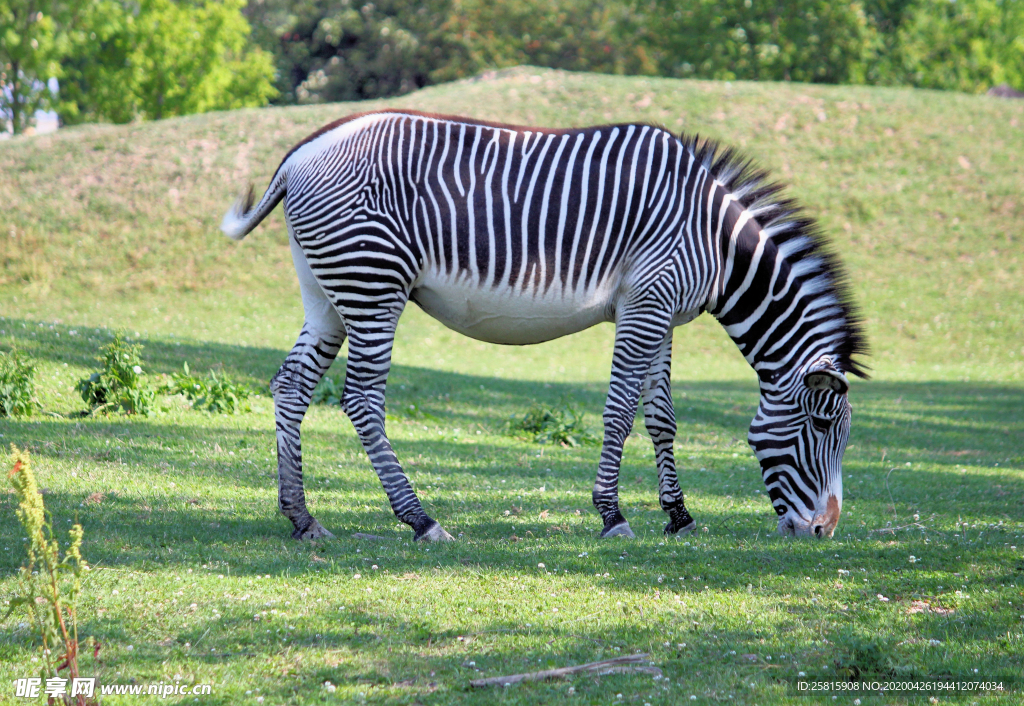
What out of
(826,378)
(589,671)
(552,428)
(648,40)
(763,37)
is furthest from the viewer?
(648,40)

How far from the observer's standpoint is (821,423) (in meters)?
6.46

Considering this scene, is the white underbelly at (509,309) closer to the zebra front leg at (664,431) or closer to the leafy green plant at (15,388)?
the zebra front leg at (664,431)

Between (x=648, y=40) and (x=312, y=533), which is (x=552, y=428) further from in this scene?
(x=648, y=40)

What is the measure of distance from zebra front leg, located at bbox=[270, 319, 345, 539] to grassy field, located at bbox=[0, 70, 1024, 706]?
0.23 metres

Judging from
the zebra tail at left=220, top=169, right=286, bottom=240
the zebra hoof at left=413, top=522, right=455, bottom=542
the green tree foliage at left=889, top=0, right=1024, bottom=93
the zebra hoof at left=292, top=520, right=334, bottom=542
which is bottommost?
the zebra hoof at left=292, top=520, right=334, bottom=542

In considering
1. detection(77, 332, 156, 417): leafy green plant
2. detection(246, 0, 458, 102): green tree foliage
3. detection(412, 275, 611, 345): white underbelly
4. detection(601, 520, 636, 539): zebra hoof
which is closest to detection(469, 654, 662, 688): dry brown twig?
detection(601, 520, 636, 539): zebra hoof

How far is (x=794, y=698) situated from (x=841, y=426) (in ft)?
9.75

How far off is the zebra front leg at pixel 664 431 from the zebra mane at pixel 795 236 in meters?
1.16

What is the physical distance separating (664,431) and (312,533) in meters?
2.90

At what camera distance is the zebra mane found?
21.5 feet

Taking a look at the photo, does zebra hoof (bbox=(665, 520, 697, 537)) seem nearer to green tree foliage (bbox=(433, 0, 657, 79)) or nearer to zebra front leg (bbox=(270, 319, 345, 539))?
zebra front leg (bbox=(270, 319, 345, 539))

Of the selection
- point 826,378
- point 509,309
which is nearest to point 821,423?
point 826,378

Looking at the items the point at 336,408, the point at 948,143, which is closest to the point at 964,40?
the point at 948,143

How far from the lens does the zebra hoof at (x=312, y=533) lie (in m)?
6.41
